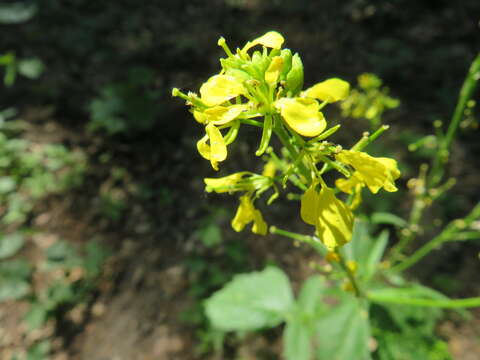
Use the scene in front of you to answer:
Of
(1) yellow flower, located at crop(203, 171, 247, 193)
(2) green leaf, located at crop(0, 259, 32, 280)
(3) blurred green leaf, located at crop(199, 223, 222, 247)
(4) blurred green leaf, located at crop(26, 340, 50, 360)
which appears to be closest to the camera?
(1) yellow flower, located at crop(203, 171, 247, 193)

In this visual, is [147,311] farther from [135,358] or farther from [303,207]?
[303,207]

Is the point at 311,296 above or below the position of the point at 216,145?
below

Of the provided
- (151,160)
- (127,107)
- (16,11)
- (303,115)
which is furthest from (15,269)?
(303,115)

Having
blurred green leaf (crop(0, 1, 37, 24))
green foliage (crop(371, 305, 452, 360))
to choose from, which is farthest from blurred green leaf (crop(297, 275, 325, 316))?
blurred green leaf (crop(0, 1, 37, 24))

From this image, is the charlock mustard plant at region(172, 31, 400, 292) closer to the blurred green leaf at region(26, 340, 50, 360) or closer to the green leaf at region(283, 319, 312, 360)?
the green leaf at region(283, 319, 312, 360)

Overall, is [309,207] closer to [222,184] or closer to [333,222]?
[333,222]
